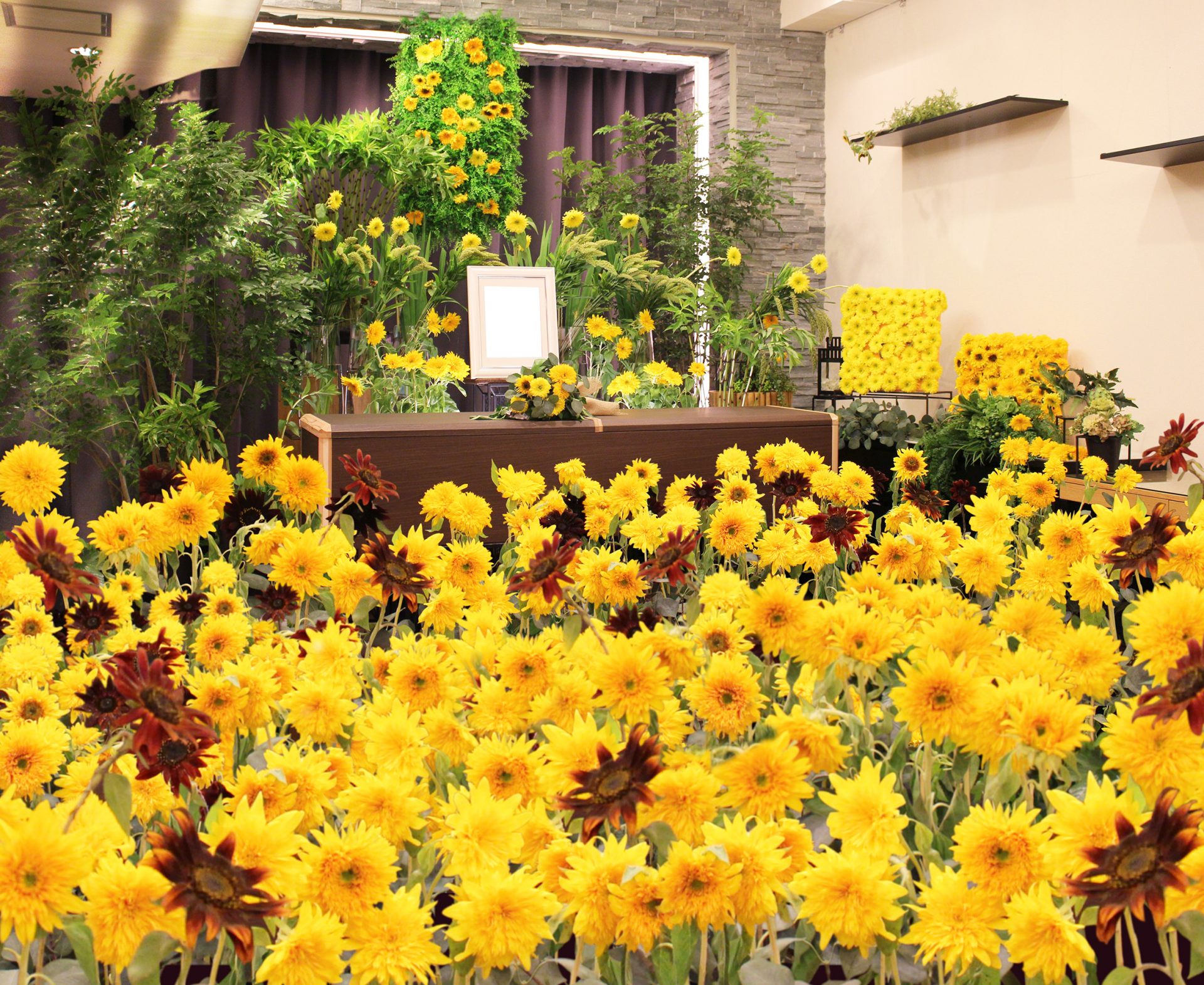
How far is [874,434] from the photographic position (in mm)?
4629

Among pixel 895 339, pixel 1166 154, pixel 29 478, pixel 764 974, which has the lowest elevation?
pixel 764 974

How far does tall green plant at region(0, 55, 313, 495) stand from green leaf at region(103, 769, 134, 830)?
3.93m

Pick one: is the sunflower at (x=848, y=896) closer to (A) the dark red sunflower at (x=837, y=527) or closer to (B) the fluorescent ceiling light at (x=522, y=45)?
(A) the dark red sunflower at (x=837, y=527)

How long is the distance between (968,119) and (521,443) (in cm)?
286

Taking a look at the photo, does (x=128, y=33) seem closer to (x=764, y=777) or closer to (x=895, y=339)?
(x=764, y=777)

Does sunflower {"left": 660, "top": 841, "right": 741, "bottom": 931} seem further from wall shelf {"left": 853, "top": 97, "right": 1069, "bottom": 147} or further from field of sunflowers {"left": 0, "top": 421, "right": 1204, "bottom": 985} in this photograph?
wall shelf {"left": 853, "top": 97, "right": 1069, "bottom": 147}

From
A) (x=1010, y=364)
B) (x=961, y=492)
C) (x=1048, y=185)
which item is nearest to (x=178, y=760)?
(x=961, y=492)

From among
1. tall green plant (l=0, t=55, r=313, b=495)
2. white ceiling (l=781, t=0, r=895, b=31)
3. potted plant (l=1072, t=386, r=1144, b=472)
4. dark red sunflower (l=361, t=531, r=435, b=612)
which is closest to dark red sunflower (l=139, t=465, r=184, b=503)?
dark red sunflower (l=361, t=531, r=435, b=612)


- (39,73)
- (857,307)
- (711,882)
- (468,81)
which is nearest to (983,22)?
(857,307)

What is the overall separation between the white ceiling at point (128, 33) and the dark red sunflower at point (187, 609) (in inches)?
76.6

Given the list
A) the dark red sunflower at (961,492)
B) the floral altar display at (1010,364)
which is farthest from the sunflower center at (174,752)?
the floral altar display at (1010,364)

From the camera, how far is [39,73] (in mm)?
4145

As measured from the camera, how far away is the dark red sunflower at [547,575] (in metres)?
0.87

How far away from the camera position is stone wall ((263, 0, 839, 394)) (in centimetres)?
595
